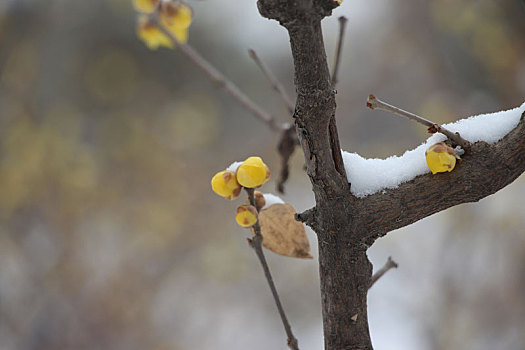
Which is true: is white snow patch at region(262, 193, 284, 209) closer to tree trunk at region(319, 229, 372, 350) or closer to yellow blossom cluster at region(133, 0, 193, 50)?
tree trunk at region(319, 229, 372, 350)

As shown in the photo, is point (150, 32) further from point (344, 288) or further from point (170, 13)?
point (344, 288)

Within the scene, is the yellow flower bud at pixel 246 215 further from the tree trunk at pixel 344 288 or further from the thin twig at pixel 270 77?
the thin twig at pixel 270 77

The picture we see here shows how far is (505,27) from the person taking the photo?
93 centimetres

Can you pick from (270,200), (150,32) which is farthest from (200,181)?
(270,200)

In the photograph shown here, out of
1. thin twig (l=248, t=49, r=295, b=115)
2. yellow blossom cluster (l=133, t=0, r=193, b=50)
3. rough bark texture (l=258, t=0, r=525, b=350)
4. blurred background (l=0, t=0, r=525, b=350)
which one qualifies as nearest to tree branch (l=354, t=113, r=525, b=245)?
rough bark texture (l=258, t=0, r=525, b=350)

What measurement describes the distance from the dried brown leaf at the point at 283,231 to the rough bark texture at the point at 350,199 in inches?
1.3

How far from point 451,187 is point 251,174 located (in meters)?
0.10

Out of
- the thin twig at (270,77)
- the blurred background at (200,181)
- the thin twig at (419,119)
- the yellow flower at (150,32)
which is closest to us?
the thin twig at (419,119)

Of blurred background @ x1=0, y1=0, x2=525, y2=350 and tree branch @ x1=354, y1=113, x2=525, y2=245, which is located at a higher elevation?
blurred background @ x1=0, y1=0, x2=525, y2=350

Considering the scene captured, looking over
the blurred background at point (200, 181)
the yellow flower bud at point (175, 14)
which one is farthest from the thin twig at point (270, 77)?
the blurred background at point (200, 181)

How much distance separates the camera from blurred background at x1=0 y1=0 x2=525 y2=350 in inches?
39.9

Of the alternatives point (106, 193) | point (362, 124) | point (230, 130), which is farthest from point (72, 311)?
point (362, 124)

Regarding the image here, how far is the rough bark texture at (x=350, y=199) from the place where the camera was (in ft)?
0.62

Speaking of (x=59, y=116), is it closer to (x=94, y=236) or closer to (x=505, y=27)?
(x=94, y=236)
